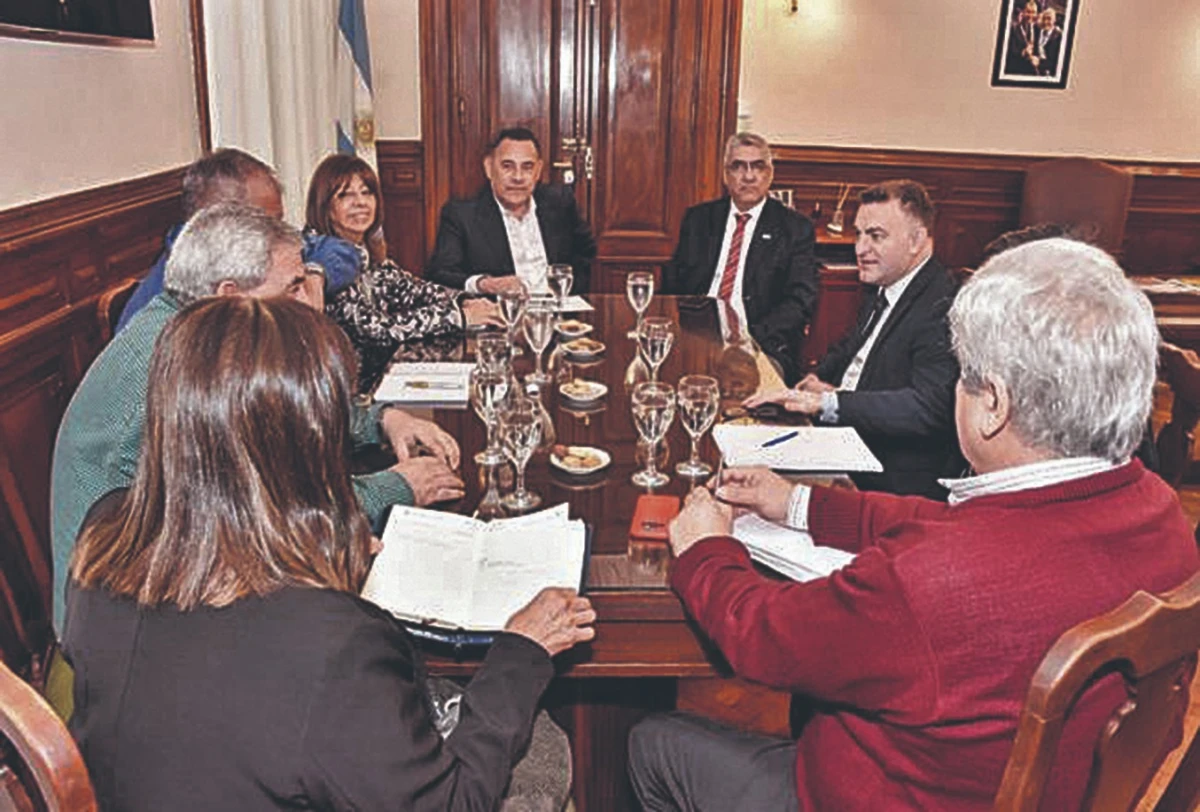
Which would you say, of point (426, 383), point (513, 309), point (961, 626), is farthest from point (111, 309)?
point (961, 626)

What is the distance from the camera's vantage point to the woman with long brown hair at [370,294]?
2719 millimetres

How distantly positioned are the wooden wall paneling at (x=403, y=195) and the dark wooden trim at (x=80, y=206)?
5.54 ft

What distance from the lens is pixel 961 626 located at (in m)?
0.99

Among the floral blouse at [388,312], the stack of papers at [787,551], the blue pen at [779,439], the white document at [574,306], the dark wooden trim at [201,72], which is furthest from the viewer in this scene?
the dark wooden trim at [201,72]

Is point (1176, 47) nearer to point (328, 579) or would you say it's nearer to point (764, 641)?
point (764, 641)

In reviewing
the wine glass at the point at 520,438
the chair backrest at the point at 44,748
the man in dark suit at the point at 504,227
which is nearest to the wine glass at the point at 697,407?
the wine glass at the point at 520,438

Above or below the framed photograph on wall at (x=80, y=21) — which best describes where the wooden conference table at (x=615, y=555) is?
below

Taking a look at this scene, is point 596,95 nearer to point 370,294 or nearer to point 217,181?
point 370,294

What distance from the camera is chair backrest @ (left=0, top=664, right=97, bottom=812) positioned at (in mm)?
797

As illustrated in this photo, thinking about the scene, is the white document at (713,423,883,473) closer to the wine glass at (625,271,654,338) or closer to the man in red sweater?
the man in red sweater

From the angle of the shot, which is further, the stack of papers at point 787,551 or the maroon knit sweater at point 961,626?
the stack of papers at point 787,551

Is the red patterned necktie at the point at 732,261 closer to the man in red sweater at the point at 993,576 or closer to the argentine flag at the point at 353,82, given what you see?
the argentine flag at the point at 353,82

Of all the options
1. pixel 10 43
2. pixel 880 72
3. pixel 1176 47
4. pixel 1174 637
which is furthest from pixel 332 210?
pixel 1176 47

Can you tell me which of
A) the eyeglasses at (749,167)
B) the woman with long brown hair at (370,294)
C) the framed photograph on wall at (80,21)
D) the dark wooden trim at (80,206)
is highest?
the framed photograph on wall at (80,21)
